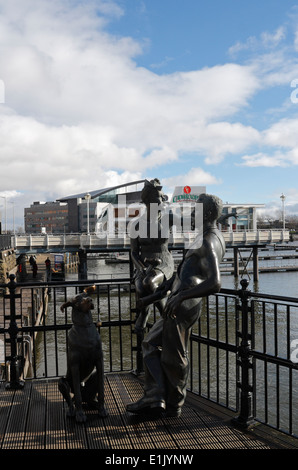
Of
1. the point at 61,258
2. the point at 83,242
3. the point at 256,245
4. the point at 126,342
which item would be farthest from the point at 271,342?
the point at 61,258

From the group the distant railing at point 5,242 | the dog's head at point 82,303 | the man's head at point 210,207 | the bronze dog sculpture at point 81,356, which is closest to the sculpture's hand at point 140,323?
the bronze dog sculpture at point 81,356

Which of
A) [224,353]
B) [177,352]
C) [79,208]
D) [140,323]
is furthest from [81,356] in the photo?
[79,208]

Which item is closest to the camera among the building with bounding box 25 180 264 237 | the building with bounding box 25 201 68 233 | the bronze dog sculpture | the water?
the bronze dog sculpture

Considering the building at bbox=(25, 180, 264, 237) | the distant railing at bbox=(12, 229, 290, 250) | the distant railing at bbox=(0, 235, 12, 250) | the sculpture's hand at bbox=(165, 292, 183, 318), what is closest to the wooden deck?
the sculpture's hand at bbox=(165, 292, 183, 318)

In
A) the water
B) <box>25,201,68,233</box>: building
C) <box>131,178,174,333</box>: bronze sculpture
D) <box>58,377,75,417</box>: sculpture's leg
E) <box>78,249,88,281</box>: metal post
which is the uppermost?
<box>25,201,68,233</box>: building

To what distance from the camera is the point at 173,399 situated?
12.6 ft

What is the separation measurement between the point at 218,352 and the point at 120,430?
198 cm

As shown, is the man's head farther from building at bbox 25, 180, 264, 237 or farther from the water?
building at bbox 25, 180, 264, 237

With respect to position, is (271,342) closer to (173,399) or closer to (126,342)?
(126,342)

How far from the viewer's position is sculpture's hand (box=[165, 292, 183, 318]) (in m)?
3.43

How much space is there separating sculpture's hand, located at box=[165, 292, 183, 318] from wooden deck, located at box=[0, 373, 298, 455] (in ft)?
3.52

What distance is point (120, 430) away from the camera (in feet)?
11.8

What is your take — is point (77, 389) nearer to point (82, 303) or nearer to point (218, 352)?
point (82, 303)

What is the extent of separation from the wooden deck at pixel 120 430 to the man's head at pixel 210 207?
1.93m
